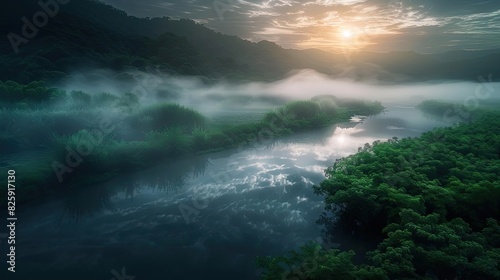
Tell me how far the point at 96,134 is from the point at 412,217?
20457 millimetres

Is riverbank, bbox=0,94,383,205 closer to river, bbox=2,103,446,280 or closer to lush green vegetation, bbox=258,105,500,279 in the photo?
river, bbox=2,103,446,280

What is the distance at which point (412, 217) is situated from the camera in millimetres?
10438

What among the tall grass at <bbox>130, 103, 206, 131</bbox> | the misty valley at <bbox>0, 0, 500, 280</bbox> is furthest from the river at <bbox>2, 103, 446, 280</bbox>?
the tall grass at <bbox>130, 103, 206, 131</bbox>

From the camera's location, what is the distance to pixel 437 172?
1593 cm

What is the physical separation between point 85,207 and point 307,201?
11.8m

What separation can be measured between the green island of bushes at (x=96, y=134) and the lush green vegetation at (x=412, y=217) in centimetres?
1311

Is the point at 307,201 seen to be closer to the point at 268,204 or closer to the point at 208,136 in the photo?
the point at 268,204

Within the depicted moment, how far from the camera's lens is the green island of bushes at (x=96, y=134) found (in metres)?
17.6

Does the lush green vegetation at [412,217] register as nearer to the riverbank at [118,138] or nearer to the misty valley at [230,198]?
the misty valley at [230,198]

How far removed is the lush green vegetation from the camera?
8141 mm

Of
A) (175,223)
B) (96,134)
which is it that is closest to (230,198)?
(175,223)

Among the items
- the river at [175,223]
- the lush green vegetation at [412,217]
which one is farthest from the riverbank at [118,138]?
the lush green vegetation at [412,217]

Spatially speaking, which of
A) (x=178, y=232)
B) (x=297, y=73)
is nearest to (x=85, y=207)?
(x=178, y=232)

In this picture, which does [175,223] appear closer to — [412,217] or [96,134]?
[412,217]
